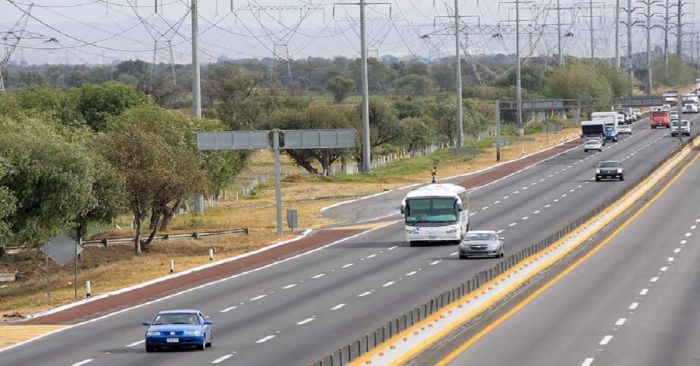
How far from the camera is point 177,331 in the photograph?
3716 cm

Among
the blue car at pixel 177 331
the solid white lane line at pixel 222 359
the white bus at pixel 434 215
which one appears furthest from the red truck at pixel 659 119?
the solid white lane line at pixel 222 359

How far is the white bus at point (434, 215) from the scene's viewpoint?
6806 cm

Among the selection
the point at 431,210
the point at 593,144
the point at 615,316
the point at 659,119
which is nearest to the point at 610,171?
the point at 593,144

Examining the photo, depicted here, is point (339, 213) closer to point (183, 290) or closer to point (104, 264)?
point (104, 264)

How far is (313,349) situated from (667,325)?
10.2 meters

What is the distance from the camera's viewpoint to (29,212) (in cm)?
6062

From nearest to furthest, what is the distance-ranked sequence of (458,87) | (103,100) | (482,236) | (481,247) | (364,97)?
1. (481,247)
2. (482,236)
3. (364,97)
4. (103,100)
5. (458,87)

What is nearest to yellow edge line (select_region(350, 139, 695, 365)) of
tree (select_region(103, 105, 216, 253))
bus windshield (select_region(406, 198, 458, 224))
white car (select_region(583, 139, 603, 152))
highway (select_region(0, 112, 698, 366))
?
highway (select_region(0, 112, 698, 366))

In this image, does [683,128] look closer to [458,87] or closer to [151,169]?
[458,87]

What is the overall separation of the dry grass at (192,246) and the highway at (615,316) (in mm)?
17833

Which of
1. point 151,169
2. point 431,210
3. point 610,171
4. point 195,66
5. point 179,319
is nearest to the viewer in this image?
point 179,319

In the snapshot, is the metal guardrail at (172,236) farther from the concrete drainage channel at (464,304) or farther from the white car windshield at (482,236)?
the white car windshield at (482,236)

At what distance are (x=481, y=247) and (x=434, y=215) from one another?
287 inches

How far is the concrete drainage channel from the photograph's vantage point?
3353 centimetres
